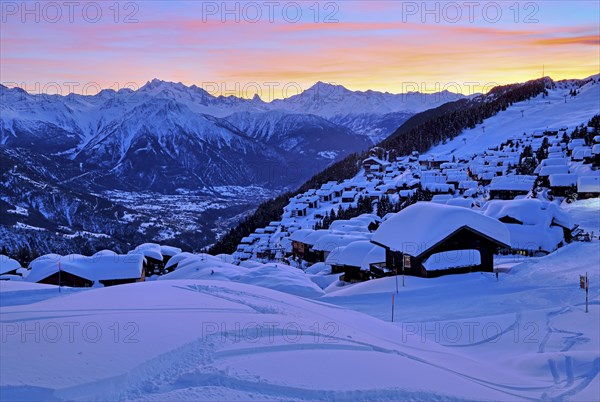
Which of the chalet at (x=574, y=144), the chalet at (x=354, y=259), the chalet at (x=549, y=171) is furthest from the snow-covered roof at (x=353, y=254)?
the chalet at (x=574, y=144)

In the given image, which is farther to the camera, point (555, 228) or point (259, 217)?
point (259, 217)

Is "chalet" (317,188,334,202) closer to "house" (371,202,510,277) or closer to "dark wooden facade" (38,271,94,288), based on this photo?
"dark wooden facade" (38,271,94,288)

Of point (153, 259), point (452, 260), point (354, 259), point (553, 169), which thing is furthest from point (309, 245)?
point (553, 169)

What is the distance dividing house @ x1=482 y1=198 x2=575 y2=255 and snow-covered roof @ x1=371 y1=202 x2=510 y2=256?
12.1 m

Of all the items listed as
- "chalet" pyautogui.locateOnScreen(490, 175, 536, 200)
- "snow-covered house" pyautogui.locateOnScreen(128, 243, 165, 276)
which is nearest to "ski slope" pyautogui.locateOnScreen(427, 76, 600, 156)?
"chalet" pyautogui.locateOnScreen(490, 175, 536, 200)

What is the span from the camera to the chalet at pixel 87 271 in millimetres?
38656

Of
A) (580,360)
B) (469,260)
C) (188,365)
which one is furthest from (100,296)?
(469,260)

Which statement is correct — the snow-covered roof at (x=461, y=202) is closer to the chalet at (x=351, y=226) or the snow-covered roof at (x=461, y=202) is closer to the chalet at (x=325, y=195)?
the chalet at (x=351, y=226)

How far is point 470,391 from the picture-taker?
857 cm

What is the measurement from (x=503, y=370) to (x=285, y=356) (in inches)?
235

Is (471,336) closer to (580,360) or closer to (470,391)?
(580,360)

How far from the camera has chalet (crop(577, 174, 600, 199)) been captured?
5447cm

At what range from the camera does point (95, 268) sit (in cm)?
4022

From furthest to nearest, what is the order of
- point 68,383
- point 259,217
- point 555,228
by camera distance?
point 259,217, point 555,228, point 68,383
